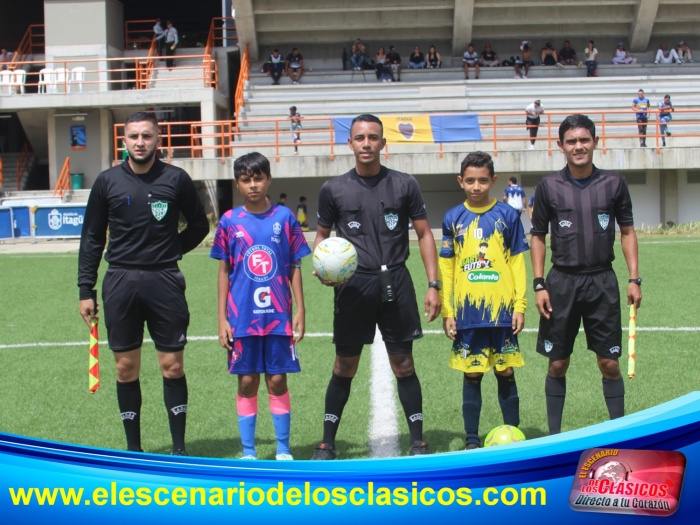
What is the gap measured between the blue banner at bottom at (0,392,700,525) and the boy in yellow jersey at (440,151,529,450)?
7.45ft

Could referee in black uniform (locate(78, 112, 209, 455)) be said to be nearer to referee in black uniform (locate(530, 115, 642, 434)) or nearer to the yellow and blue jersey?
the yellow and blue jersey

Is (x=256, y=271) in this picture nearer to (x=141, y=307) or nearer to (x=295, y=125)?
(x=141, y=307)

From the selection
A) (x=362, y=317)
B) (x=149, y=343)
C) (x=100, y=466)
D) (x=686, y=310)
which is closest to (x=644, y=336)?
(x=686, y=310)

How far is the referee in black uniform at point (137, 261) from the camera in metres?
4.55

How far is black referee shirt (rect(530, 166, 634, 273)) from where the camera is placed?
4629mm

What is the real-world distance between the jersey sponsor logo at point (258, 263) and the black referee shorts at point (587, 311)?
173 centimetres

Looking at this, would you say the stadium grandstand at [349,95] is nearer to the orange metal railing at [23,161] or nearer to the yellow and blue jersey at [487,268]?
the orange metal railing at [23,161]

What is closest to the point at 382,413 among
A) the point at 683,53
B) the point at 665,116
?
the point at 665,116

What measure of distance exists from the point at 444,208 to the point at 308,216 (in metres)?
4.98

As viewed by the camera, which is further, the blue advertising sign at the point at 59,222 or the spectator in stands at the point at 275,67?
the spectator in stands at the point at 275,67

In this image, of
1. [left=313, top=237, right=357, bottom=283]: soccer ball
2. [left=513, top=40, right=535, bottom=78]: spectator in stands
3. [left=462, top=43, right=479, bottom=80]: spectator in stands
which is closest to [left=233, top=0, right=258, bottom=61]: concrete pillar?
[left=462, top=43, right=479, bottom=80]: spectator in stands

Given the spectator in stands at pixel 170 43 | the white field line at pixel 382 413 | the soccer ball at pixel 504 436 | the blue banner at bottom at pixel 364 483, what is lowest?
the white field line at pixel 382 413

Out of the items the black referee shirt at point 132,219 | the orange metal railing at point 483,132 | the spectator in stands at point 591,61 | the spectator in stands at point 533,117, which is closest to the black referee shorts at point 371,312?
the black referee shirt at point 132,219

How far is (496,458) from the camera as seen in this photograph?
2.37 metres
